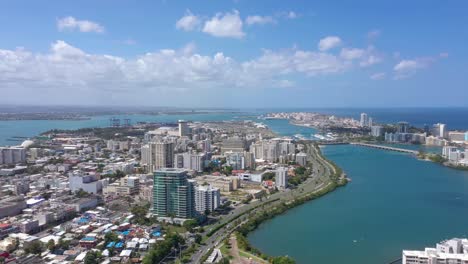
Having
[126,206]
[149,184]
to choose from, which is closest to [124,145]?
[149,184]

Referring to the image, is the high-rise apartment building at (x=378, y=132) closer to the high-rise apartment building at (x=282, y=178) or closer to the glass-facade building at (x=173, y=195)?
the high-rise apartment building at (x=282, y=178)

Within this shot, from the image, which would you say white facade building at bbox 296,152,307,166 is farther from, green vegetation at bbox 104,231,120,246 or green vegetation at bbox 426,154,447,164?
green vegetation at bbox 104,231,120,246

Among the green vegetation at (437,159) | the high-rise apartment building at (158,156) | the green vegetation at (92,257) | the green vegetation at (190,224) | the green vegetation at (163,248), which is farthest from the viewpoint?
the green vegetation at (437,159)

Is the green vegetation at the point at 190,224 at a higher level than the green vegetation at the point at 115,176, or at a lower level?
lower

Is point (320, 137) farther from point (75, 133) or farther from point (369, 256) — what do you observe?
point (369, 256)

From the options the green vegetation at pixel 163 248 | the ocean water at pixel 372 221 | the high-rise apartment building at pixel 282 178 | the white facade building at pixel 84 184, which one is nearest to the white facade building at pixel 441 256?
the ocean water at pixel 372 221

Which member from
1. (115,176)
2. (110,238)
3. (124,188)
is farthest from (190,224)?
(115,176)

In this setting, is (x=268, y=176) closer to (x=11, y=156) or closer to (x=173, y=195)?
(x=173, y=195)

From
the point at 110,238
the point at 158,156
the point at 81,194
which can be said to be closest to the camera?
the point at 110,238
